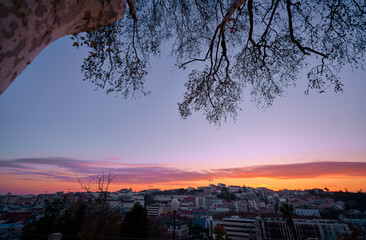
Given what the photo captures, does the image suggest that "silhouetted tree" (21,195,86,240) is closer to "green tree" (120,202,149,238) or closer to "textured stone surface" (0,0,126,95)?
"green tree" (120,202,149,238)

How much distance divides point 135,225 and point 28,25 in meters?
13.1

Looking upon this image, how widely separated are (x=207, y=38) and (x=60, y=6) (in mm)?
3623

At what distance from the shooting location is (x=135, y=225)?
10.8m

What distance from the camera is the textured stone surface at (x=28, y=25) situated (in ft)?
1.61

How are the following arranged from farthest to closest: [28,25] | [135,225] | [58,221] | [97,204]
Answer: [135,225]
[97,204]
[58,221]
[28,25]

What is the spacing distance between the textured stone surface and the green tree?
1273 cm

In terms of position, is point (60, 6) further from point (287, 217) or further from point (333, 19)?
point (287, 217)

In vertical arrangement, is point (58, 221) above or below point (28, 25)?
below

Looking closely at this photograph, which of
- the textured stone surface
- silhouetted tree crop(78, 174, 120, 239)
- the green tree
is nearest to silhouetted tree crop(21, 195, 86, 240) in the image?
silhouetted tree crop(78, 174, 120, 239)

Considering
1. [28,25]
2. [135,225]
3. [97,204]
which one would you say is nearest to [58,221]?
[97,204]

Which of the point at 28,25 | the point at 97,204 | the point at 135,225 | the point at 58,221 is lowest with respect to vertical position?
the point at 135,225

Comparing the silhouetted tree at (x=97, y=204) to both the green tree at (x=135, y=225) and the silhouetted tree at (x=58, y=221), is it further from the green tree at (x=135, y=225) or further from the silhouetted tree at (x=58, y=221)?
the green tree at (x=135, y=225)

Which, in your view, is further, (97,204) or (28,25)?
(97,204)

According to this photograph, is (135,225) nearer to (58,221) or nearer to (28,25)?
(58,221)
